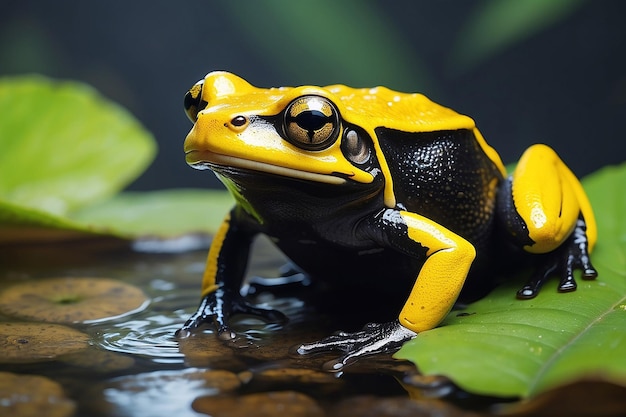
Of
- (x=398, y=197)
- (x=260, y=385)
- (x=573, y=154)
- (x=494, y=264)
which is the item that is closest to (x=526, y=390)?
(x=260, y=385)

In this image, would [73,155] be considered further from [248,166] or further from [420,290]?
[420,290]

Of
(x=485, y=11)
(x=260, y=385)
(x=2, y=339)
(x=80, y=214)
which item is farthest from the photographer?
(x=485, y=11)

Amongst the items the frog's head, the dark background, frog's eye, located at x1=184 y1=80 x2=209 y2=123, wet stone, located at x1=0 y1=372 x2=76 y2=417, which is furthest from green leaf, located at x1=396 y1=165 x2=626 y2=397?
the dark background

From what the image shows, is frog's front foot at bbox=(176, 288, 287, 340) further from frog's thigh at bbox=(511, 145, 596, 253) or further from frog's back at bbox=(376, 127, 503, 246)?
frog's thigh at bbox=(511, 145, 596, 253)

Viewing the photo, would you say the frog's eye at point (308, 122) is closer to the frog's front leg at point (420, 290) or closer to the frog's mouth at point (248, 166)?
the frog's mouth at point (248, 166)

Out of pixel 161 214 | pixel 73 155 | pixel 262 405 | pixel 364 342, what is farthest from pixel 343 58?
pixel 262 405

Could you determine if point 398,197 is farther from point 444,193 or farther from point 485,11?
point 485,11

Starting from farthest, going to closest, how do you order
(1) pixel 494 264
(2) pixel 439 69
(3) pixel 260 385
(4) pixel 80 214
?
(2) pixel 439 69 < (4) pixel 80 214 < (1) pixel 494 264 < (3) pixel 260 385

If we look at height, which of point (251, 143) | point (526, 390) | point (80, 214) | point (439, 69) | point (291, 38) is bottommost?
point (526, 390)
